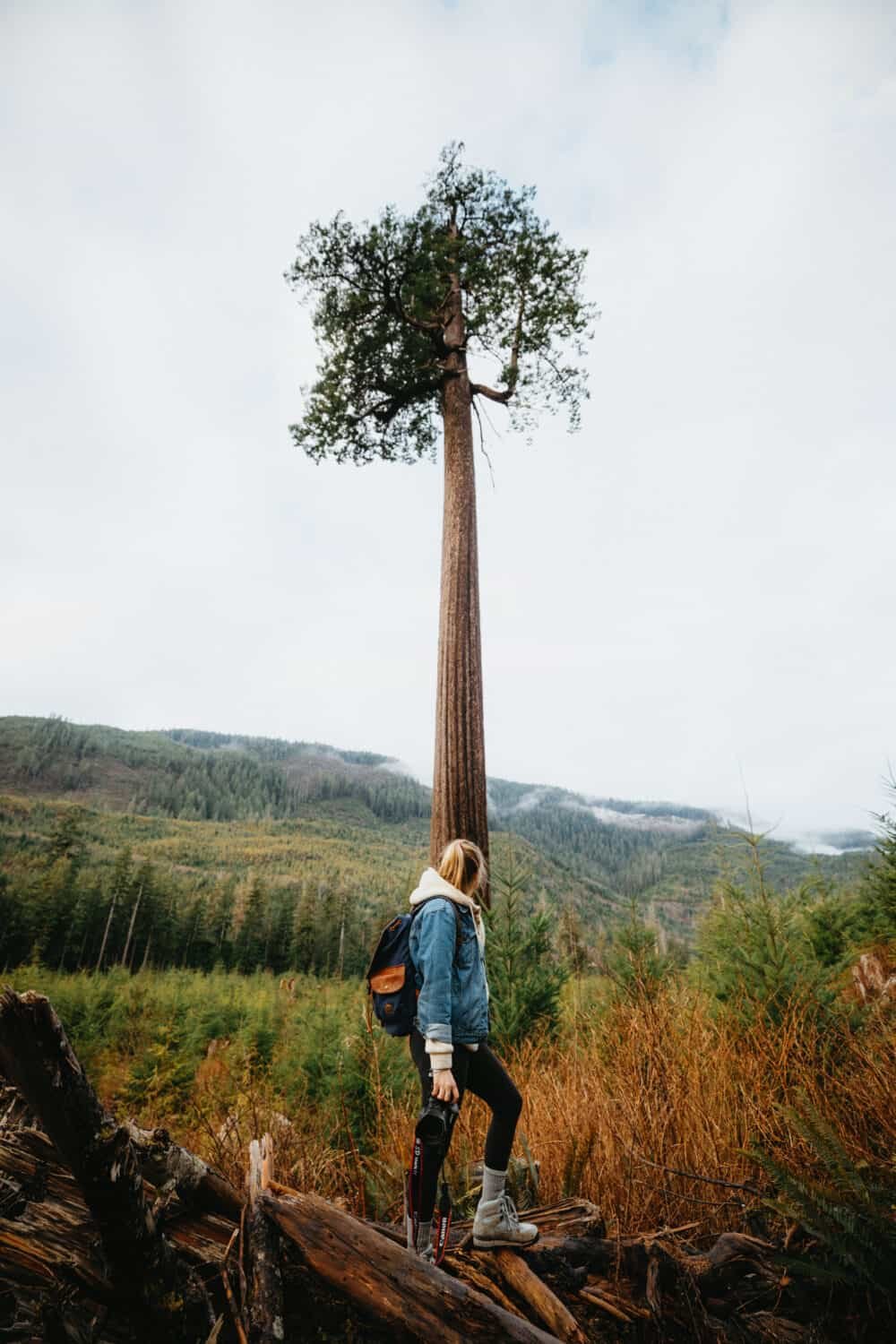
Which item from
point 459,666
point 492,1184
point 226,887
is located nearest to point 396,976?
point 492,1184

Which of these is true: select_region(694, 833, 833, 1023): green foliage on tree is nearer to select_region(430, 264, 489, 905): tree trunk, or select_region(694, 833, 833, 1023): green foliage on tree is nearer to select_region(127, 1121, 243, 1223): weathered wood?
select_region(430, 264, 489, 905): tree trunk

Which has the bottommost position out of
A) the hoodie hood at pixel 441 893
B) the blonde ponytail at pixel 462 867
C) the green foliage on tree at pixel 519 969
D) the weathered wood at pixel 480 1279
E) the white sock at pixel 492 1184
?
the green foliage on tree at pixel 519 969

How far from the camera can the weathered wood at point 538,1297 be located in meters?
1.61

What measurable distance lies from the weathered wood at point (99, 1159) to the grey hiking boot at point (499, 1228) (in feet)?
3.23

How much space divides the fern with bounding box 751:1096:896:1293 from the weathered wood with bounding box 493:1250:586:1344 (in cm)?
70

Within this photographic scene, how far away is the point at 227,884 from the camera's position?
6128 centimetres

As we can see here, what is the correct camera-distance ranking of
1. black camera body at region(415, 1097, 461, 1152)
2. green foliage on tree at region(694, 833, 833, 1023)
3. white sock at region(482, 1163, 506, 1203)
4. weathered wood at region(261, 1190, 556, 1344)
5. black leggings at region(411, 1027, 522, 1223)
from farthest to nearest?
green foliage on tree at region(694, 833, 833, 1023)
black leggings at region(411, 1027, 522, 1223)
white sock at region(482, 1163, 506, 1203)
black camera body at region(415, 1097, 461, 1152)
weathered wood at region(261, 1190, 556, 1344)

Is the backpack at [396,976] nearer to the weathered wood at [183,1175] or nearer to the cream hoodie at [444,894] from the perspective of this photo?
the cream hoodie at [444,894]

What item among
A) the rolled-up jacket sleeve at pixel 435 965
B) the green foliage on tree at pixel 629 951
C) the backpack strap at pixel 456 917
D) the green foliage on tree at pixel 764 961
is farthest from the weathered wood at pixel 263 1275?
the green foliage on tree at pixel 629 951

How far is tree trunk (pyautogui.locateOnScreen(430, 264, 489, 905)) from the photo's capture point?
4.55 meters

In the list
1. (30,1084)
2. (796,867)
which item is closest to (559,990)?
(30,1084)

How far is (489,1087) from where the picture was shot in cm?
220

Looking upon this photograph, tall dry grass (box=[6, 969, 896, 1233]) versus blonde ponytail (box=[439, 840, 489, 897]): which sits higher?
blonde ponytail (box=[439, 840, 489, 897])

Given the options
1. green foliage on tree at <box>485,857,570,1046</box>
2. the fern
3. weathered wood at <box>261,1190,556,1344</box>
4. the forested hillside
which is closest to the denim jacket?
weathered wood at <box>261,1190,556,1344</box>
